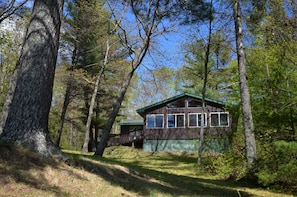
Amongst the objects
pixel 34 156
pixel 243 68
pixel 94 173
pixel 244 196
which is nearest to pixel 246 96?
pixel 243 68

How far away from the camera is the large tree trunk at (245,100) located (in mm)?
8211

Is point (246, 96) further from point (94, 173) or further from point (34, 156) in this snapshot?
point (34, 156)

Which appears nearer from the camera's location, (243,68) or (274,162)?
(274,162)

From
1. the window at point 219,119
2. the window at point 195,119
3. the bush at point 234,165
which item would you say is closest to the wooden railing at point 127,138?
the window at point 195,119

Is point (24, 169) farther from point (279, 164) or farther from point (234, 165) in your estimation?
point (234, 165)

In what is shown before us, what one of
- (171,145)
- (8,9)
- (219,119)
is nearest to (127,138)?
(171,145)

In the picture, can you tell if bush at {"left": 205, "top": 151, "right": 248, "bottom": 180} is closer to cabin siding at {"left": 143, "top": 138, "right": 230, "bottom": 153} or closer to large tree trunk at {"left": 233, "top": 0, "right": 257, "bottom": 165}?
large tree trunk at {"left": 233, "top": 0, "right": 257, "bottom": 165}

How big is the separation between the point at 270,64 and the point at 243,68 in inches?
36.8

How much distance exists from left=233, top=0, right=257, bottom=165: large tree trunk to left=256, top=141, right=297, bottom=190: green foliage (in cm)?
67

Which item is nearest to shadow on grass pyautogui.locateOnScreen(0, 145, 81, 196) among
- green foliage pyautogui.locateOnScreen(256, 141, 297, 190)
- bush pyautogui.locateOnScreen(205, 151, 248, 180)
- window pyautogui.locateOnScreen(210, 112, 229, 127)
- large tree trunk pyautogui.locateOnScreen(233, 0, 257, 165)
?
green foliage pyautogui.locateOnScreen(256, 141, 297, 190)

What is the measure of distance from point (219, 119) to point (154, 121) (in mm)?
5401

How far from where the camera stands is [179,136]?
21.8 metres

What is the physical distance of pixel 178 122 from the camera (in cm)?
2212

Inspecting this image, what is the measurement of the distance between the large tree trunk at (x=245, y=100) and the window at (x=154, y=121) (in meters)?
13.8
